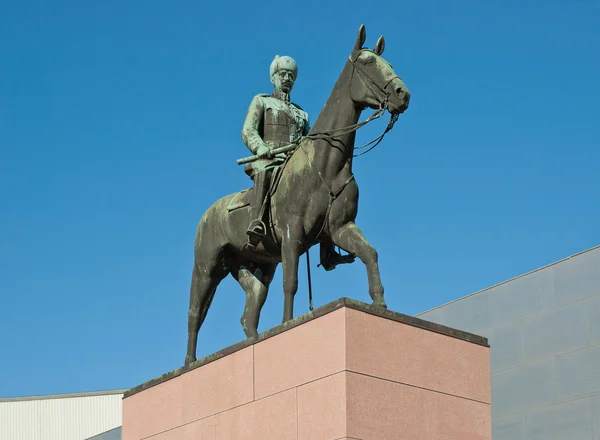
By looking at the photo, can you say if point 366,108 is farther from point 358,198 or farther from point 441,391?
point 441,391

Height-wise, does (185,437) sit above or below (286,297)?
below

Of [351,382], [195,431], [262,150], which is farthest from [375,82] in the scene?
[195,431]

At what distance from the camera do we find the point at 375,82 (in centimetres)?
1520

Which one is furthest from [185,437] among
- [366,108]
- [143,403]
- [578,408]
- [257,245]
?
[578,408]

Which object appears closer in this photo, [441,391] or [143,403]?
[441,391]

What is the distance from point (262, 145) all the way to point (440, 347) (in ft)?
12.1

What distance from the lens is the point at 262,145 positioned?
648 inches

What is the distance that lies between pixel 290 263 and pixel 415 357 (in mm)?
2107

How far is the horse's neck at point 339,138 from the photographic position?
50.9 feet

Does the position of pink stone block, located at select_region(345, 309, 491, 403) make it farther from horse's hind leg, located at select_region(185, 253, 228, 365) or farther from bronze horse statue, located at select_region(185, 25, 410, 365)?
horse's hind leg, located at select_region(185, 253, 228, 365)

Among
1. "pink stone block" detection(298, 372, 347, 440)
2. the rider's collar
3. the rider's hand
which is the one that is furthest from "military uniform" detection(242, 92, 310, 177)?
"pink stone block" detection(298, 372, 347, 440)

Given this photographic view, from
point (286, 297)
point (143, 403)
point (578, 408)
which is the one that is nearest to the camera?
point (286, 297)

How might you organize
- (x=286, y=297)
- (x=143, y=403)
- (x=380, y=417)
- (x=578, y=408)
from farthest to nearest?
(x=578, y=408) < (x=143, y=403) < (x=286, y=297) < (x=380, y=417)

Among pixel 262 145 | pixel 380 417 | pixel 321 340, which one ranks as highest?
pixel 262 145
